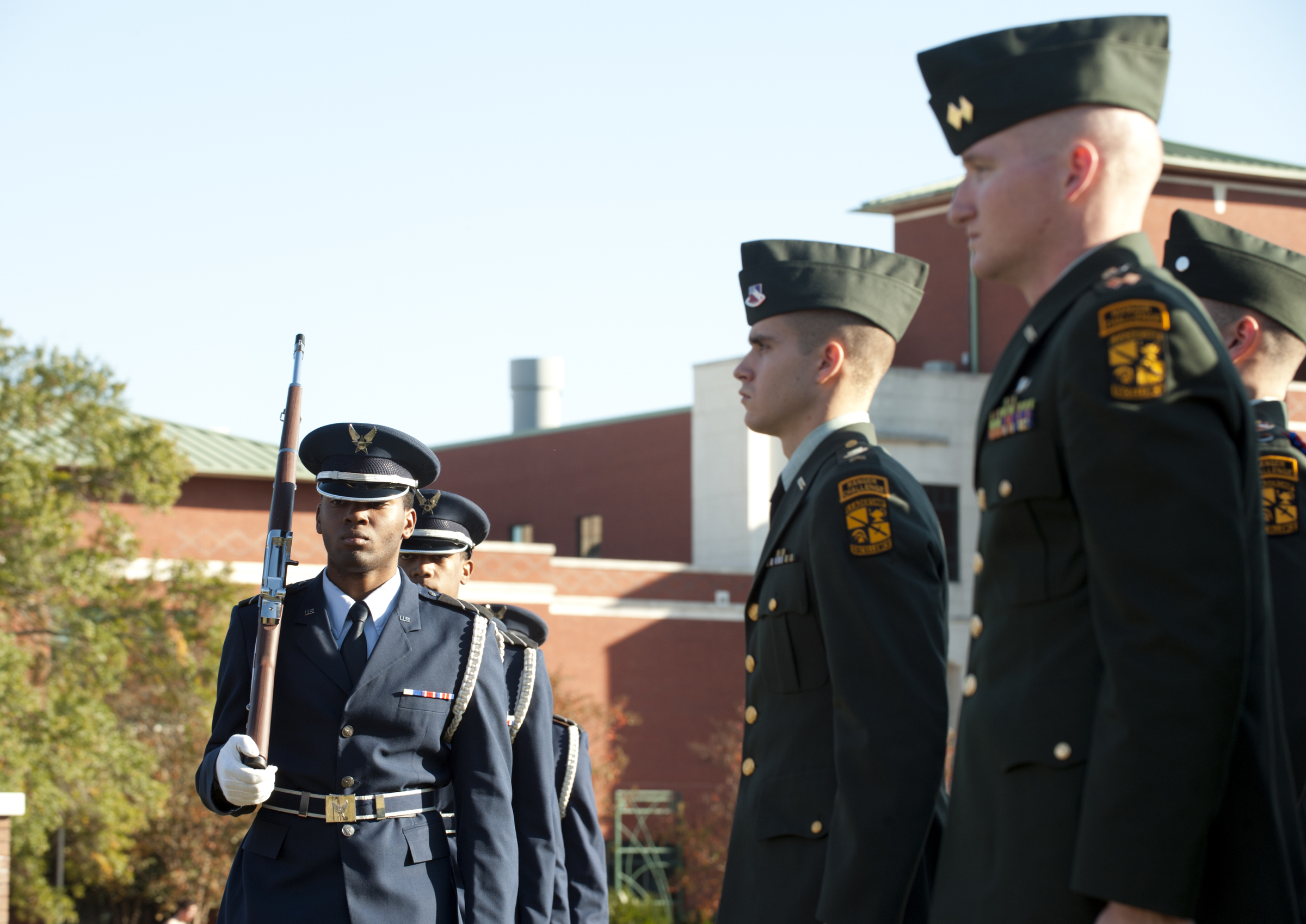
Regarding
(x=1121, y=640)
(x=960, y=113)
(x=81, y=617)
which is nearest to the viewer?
(x=1121, y=640)

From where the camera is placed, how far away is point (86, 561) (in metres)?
22.4

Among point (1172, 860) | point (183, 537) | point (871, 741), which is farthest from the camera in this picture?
point (183, 537)

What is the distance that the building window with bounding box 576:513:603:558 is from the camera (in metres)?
40.8

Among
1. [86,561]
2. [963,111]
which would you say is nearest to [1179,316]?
[963,111]

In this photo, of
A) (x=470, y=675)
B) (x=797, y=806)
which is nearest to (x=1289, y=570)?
(x=797, y=806)

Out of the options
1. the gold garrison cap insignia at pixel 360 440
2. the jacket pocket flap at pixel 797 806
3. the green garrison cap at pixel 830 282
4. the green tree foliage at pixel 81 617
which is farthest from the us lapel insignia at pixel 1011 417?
the green tree foliage at pixel 81 617

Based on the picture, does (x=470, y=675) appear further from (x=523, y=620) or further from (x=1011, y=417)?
(x=1011, y=417)

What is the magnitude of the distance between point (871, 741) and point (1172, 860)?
104cm

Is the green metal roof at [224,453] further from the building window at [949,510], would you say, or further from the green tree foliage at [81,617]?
the building window at [949,510]

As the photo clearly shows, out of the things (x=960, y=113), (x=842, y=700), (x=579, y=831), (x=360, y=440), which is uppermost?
(x=960, y=113)

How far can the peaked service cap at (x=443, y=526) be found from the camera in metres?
5.71

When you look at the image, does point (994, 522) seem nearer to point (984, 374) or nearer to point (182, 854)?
point (182, 854)

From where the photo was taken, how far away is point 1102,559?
2295 millimetres

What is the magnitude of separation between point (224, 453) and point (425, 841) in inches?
1169
